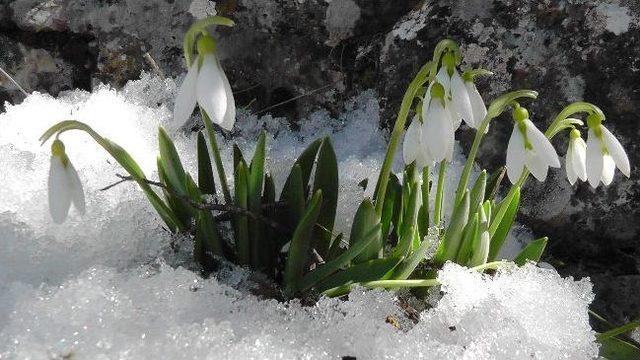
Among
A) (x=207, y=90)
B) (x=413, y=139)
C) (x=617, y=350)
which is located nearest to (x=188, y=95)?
(x=207, y=90)

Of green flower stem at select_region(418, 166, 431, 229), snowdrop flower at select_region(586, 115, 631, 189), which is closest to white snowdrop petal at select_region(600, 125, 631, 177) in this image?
snowdrop flower at select_region(586, 115, 631, 189)

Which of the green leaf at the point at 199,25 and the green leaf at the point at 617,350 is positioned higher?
the green leaf at the point at 199,25

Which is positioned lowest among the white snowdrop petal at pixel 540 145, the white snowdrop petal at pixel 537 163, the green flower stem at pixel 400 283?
the green flower stem at pixel 400 283

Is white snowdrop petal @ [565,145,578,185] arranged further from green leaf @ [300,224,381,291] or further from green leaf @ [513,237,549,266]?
green leaf @ [300,224,381,291]

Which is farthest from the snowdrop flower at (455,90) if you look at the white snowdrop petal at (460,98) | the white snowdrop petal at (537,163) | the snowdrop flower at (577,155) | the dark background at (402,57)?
the dark background at (402,57)

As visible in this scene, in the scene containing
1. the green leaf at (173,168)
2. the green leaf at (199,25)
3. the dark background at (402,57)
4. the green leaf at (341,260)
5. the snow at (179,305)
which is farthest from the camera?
the dark background at (402,57)

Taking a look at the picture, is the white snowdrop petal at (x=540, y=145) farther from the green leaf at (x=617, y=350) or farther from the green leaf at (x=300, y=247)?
the green leaf at (x=617, y=350)

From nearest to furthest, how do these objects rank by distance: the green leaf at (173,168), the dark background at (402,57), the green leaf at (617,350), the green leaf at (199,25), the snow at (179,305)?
1. the green leaf at (199,25)
2. the snow at (179,305)
3. the green leaf at (173,168)
4. the green leaf at (617,350)
5. the dark background at (402,57)

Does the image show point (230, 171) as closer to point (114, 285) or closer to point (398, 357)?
point (114, 285)
